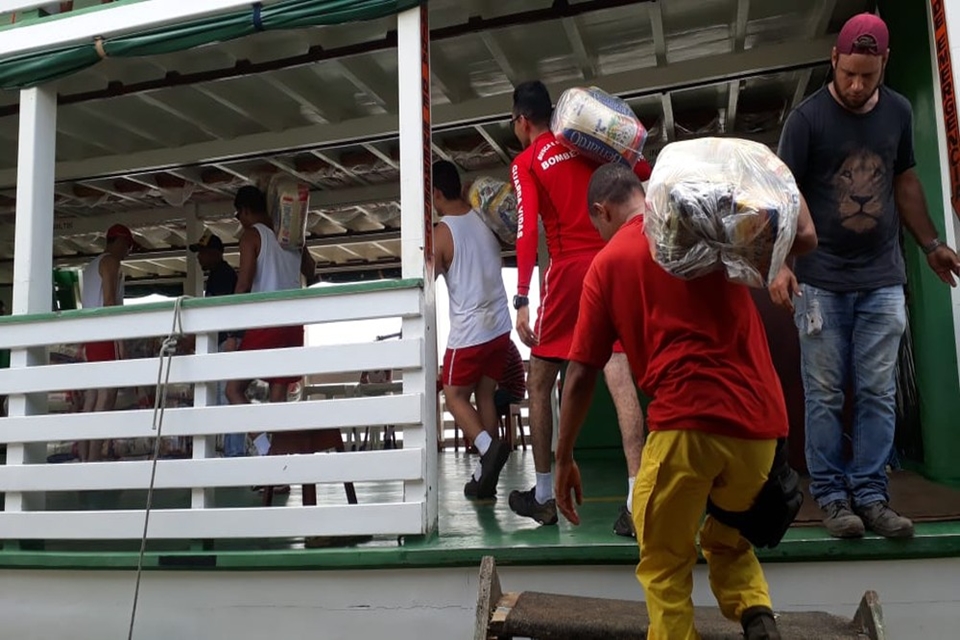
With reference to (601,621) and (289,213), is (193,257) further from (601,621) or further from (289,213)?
(601,621)

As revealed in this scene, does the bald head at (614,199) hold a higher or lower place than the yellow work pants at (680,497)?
higher

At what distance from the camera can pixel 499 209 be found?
426cm

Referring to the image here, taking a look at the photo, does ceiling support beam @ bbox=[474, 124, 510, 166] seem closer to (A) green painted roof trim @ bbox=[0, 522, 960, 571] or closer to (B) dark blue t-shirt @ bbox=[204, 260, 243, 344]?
(B) dark blue t-shirt @ bbox=[204, 260, 243, 344]

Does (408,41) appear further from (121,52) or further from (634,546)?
(634,546)

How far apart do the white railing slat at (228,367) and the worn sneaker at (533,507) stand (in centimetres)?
81

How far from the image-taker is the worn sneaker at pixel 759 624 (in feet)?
6.72

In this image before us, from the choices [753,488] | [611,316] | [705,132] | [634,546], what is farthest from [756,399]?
[705,132]

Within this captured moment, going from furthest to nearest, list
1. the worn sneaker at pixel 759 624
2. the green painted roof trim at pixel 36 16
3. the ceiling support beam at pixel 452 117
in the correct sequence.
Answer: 1. the ceiling support beam at pixel 452 117
2. the green painted roof trim at pixel 36 16
3. the worn sneaker at pixel 759 624

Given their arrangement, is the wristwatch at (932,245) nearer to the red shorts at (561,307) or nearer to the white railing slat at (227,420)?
the red shorts at (561,307)

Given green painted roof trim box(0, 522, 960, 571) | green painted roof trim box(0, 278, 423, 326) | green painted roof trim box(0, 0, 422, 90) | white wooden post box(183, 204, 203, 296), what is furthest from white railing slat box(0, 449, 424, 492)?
white wooden post box(183, 204, 203, 296)

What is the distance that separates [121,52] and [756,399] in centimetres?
356

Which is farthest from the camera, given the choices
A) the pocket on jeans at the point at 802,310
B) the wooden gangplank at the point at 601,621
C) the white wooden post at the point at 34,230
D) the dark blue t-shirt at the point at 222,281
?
the dark blue t-shirt at the point at 222,281

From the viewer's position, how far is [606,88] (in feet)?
17.0

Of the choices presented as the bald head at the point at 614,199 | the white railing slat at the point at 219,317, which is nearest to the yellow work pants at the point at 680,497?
the bald head at the point at 614,199
